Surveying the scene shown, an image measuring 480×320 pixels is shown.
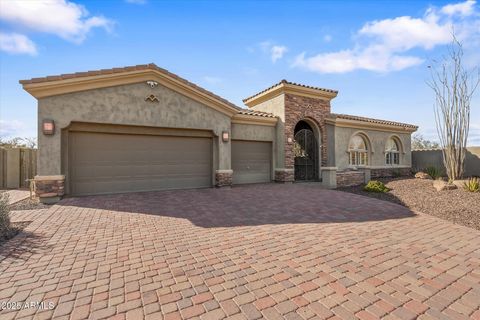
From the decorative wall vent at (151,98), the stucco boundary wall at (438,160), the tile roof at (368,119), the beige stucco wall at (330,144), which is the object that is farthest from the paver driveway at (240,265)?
the stucco boundary wall at (438,160)

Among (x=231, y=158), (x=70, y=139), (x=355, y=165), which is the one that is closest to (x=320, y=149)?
(x=355, y=165)

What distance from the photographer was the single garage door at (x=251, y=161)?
527 inches

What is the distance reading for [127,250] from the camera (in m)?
4.48

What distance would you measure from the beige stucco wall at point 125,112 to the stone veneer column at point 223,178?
25 cm

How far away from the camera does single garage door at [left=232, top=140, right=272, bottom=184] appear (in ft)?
43.9

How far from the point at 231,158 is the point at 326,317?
10.7m

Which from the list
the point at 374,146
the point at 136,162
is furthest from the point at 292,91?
the point at 136,162

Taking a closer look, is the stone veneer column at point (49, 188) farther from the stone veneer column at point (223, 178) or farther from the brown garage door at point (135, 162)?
the stone veneer column at point (223, 178)

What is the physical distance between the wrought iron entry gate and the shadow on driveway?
17.6ft

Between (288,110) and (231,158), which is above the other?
(288,110)

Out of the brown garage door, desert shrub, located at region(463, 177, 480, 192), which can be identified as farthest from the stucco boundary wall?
the brown garage door

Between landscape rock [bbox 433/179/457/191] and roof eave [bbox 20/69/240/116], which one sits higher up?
roof eave [bbox 20/69/240/116]

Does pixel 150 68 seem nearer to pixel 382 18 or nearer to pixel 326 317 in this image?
pixel 382 18

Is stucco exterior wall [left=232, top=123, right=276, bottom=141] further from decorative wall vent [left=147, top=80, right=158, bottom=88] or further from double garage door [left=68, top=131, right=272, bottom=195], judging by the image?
decorative wall vent [left=147, top=80, right=158, bottom=88]
